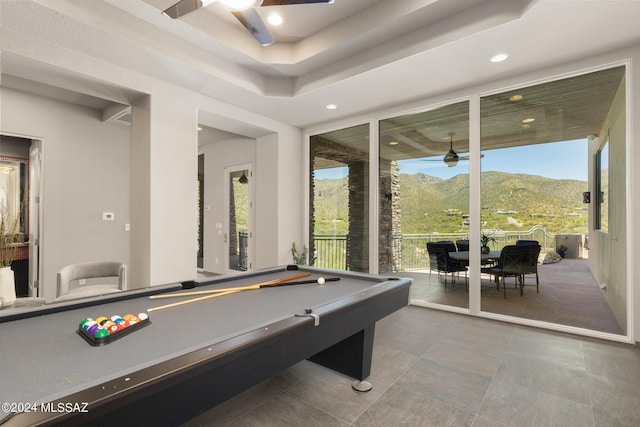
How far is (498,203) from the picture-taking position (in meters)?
3.58

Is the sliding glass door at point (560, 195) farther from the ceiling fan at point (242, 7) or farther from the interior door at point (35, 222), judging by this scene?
the interior door at point (35, 222)

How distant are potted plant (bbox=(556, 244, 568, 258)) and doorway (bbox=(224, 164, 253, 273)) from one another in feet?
15.6

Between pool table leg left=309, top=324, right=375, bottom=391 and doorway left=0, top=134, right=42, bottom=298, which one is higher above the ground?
doorway left=0, top=134, right=42, bottom=298

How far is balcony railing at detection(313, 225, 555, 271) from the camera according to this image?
11.4ft

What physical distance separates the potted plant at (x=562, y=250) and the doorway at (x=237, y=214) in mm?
4757

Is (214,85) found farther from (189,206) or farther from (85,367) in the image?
(85,367)

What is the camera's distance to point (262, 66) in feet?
11.8

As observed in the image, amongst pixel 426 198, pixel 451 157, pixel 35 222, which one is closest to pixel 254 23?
pixel 451 157

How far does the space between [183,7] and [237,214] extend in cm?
474

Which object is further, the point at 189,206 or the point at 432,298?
the point at 432,298

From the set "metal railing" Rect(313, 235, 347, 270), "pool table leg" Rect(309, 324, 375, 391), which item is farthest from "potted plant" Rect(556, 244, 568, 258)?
"metal railing" Rect(313, 235, 347, 270)

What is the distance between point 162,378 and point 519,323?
12.1ft

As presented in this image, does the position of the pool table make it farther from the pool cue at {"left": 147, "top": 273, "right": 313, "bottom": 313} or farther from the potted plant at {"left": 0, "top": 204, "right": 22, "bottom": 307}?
the potted plant at {"left": 0, "top": 204, "right": 22, "bottom": 307}

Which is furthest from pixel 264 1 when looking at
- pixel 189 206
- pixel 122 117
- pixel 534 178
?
pixel 122 117
